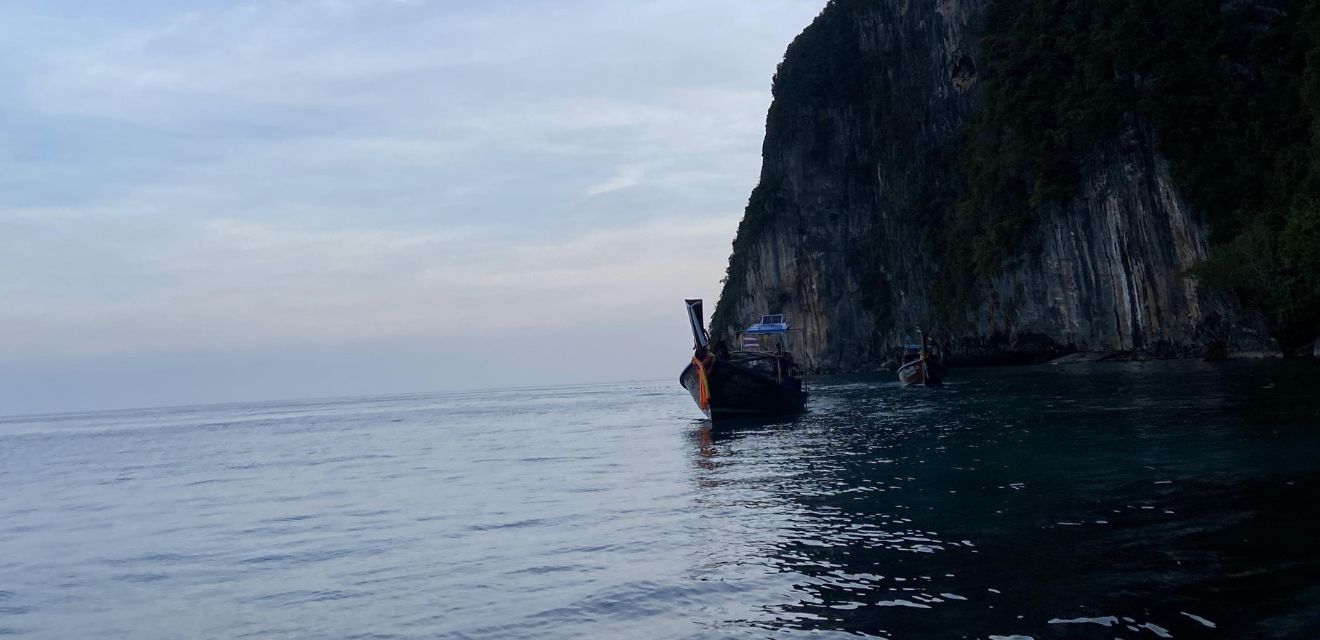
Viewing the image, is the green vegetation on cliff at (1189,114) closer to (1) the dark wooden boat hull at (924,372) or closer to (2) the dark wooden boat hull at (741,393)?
(1) the dark wooden boat hull at (924,372)

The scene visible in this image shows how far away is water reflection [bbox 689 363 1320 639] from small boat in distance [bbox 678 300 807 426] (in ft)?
31.3

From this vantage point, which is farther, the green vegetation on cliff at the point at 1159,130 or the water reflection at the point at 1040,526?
the green vegetation on cliff at the point at 1159,130

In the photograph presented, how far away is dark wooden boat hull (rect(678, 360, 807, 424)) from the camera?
121 feet

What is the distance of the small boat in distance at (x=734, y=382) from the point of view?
1407 inches

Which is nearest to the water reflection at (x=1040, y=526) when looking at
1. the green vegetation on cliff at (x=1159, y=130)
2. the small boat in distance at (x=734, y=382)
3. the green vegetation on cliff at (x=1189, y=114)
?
the small boat in distance at (x=734, y=382)

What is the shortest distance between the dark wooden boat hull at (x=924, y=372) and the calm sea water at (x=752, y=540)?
27497 mm

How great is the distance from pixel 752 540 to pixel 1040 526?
12.2ft

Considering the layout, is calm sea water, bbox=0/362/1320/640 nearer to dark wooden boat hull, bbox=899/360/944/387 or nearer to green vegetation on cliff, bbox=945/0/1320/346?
green vegetation on cliff, bbox=945/0/1320/346

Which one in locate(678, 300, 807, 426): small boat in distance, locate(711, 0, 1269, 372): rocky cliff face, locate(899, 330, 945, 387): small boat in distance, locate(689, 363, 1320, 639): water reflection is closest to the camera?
locate(689, 363, 1320, 639): water reflection

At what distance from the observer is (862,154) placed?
102375mm

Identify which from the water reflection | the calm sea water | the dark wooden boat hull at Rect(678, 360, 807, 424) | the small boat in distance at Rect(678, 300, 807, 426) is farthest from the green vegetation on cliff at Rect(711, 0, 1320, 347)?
the water reflection

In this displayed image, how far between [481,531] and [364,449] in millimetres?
25416

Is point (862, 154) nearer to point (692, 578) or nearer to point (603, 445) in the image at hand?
point (603, 445)

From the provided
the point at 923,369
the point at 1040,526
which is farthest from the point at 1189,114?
the point at 1040,526
